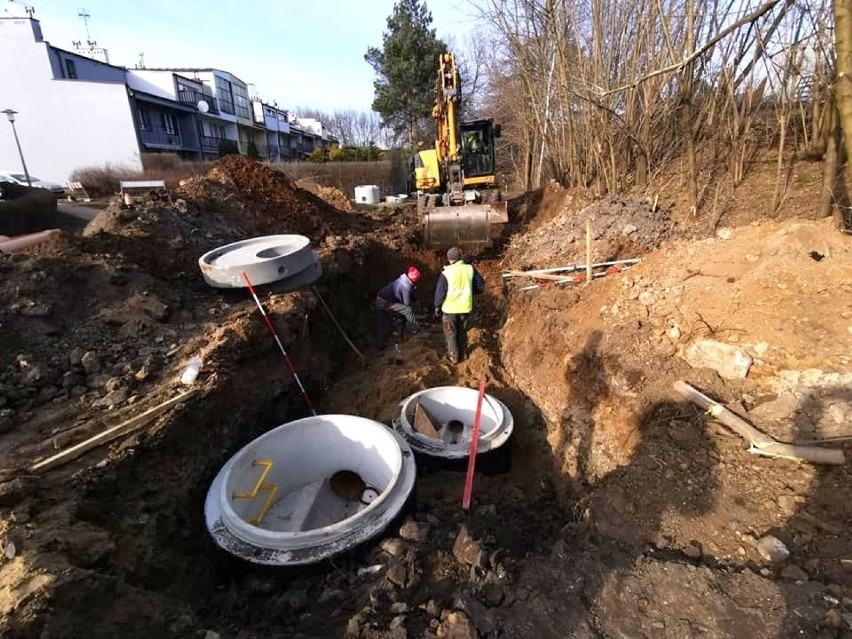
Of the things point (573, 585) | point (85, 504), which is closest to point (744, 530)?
point (573, 585)

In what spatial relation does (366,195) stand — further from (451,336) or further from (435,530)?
(435,530)

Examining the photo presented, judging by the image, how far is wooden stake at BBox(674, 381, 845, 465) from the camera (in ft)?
10.4

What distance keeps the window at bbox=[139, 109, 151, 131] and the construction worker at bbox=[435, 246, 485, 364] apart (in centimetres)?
2770

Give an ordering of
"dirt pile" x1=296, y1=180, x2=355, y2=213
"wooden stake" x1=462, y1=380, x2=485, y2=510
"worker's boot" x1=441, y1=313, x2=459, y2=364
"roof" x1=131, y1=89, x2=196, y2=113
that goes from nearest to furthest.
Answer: "wooden stake" x1=462, y1=380, x2=485, y2=510, "worker's boot" x1=441, y1=313, x2=459, y2=364, "dirt pile" x1=296, y1=180, x2=355, y2=213, "roof" x1=131, y1=89, x2=196, y2=113

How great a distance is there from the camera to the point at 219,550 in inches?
148

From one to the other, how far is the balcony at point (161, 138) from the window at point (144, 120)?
12 cm

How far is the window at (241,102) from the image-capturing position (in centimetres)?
3841

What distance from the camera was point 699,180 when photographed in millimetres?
8117

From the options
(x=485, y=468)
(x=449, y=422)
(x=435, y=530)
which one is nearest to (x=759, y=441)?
(x=485, y=468)

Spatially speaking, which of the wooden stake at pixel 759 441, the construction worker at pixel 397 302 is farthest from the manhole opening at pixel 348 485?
the wooden stake at pixel 759 441

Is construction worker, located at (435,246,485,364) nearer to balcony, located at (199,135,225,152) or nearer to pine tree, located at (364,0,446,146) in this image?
pine tree, located at (364,0,446,146)

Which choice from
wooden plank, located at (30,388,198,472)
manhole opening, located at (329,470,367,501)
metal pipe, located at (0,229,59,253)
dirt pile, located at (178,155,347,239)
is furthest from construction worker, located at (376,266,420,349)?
metal pipe, located at (0,229,59,253)

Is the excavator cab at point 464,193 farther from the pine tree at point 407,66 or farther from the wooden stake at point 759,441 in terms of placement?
the pine tree at point 407,66

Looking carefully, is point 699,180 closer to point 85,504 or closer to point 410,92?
point 85,504
